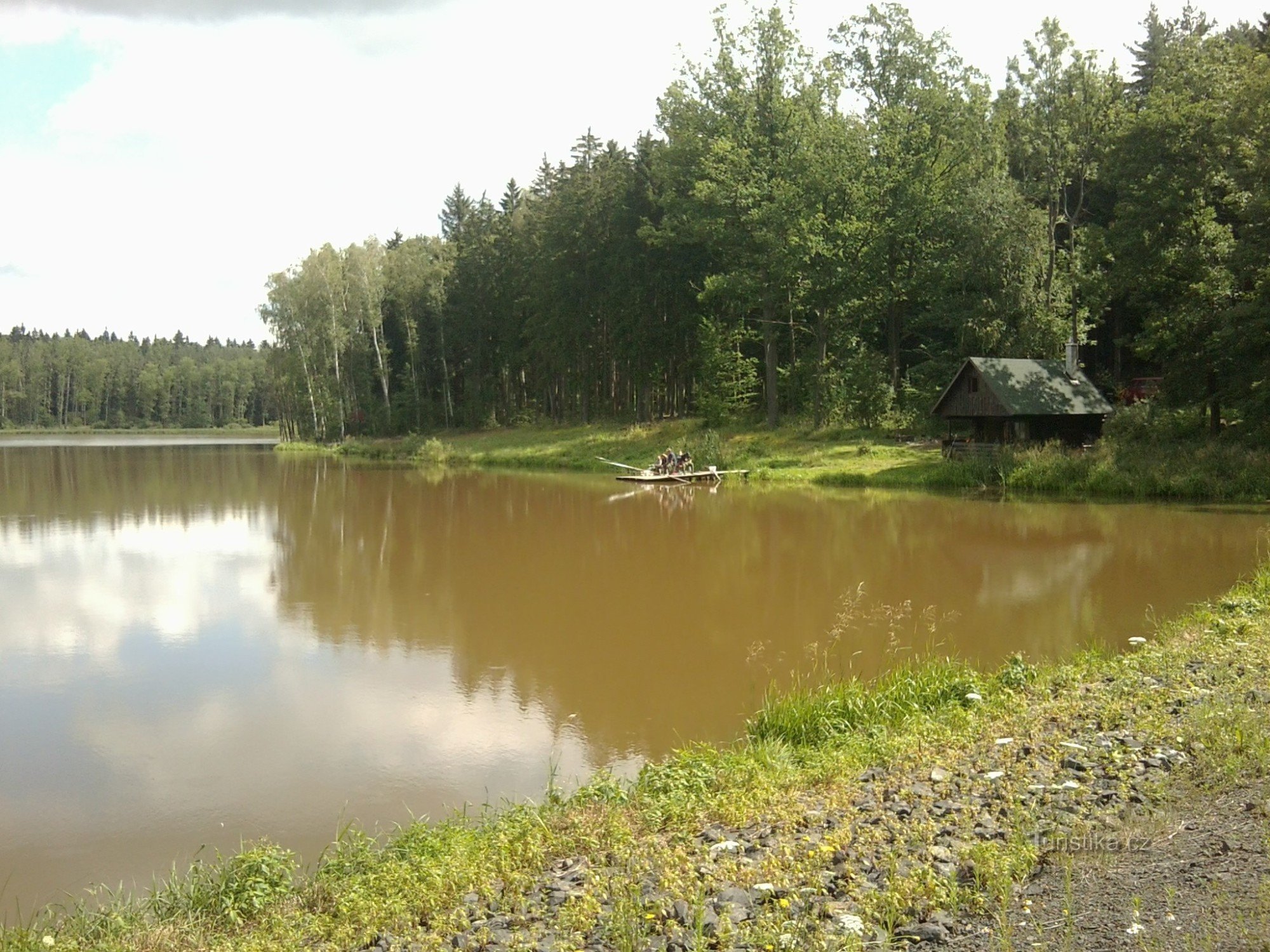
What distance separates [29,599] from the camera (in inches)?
591

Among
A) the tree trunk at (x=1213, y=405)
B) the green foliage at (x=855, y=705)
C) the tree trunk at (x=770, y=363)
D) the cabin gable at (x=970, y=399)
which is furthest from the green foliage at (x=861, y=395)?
the green foliage at (x=855, y=705)

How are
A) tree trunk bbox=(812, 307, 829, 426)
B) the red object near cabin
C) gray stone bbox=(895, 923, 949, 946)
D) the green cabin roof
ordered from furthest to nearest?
1. tree trunk bbox=(812, 307, 829, 426)
2. the red object near cabin
3. the green cabin roof
4. gray stone bbox=(895, 923, 949, 946)

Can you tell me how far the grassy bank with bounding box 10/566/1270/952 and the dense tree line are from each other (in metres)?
21.8

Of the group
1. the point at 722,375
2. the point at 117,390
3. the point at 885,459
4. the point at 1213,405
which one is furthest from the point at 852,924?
the point at 117,390

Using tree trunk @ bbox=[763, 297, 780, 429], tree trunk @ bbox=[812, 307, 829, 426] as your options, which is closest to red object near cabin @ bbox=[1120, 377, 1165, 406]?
tree trunk @ bbox=[812, 307, 829, 426]

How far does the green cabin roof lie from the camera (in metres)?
30.1

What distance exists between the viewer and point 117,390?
12775 centimetres

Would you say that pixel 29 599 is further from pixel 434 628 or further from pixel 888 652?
pixel 888 652

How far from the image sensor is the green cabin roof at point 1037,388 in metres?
30.1

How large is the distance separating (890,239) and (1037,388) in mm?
11883

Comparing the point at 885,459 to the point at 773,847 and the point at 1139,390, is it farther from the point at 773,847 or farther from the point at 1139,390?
the point at 773,847

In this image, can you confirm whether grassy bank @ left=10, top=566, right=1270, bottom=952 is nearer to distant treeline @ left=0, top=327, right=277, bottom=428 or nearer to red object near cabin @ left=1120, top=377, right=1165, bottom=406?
red object near cabin @ left=1120, top=377, right=1165, bottom=406

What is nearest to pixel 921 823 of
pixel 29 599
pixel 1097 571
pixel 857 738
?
pixel 857 738

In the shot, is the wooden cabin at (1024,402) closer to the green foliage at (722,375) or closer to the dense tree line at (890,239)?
the dense tree line at (890,239)
